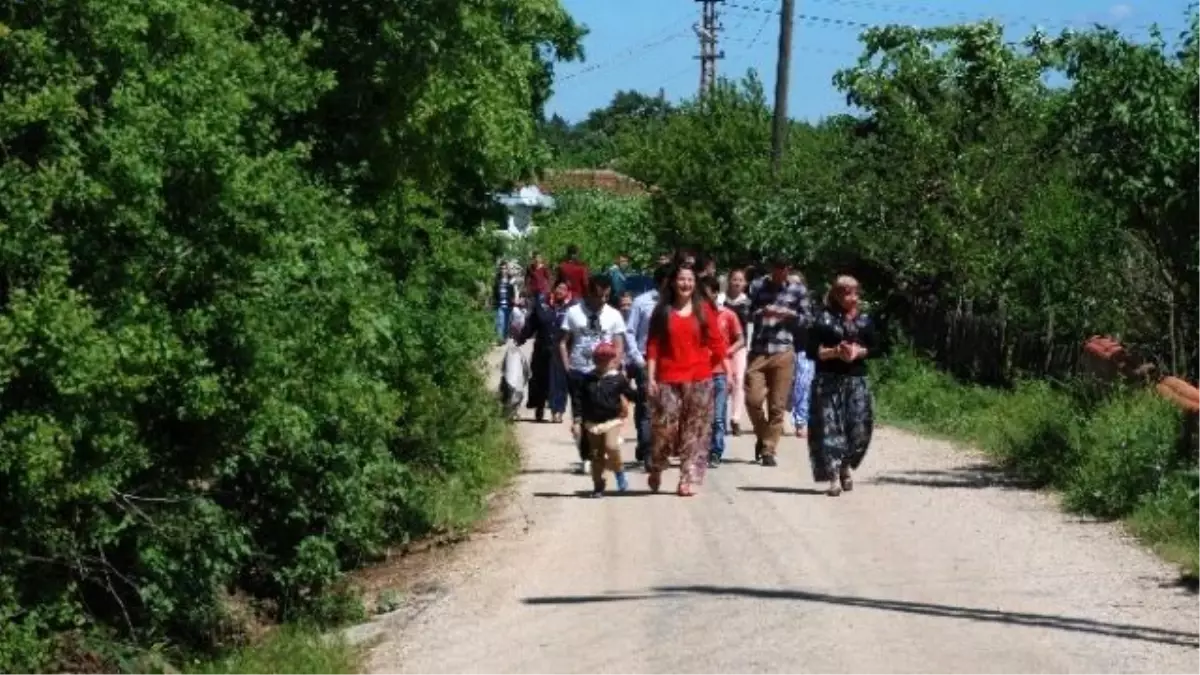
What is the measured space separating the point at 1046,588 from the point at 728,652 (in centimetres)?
276

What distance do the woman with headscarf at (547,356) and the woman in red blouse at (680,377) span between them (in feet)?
19.4

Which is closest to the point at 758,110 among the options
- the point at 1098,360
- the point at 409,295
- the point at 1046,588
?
the point at 1098,360

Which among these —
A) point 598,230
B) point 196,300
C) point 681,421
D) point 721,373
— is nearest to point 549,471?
point 721,373

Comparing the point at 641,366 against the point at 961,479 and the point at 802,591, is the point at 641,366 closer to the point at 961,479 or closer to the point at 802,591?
the point at 961,479

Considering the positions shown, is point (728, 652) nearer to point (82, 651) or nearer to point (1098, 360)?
point (82, 651)

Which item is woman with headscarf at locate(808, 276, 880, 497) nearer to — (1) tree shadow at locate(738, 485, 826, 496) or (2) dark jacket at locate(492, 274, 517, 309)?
(1) tree shadow at locate(738, 485, 826, 496)

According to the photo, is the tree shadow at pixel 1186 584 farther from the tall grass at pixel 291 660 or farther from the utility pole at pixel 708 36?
the utility pole at pixel 708 36

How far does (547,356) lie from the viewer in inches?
968

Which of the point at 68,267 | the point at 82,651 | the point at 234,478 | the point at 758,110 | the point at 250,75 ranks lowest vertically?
the point at 82,651

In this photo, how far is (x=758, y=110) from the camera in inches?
1874

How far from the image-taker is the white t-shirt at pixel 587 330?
17.8 m

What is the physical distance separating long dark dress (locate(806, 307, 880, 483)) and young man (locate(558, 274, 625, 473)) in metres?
1.77

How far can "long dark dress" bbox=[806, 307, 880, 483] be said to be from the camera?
16453 millimetres

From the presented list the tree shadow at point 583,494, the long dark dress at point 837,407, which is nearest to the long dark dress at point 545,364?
the tree shadow at point 583,494
